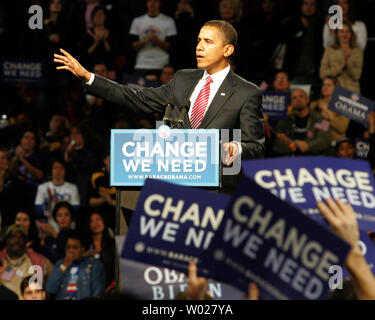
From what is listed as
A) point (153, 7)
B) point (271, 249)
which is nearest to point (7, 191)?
point (153, 7)

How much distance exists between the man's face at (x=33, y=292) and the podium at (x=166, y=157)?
164 cm

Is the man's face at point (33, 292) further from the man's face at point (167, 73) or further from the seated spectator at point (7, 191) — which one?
the man's face at point (167, 73)

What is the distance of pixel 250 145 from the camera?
4156mm

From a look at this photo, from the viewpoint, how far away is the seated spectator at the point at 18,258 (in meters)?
6.61

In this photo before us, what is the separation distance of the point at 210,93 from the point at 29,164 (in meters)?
4.42

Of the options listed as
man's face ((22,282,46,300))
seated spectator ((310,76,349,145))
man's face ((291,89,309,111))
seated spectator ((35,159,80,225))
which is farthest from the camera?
seated spectator ((310,76,349,145))

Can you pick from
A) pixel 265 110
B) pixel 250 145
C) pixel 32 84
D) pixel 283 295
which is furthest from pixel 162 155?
pixel 32 84

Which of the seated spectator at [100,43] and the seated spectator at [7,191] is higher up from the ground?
the seated spectator at [100,43]

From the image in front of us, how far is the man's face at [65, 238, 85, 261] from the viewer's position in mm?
6617

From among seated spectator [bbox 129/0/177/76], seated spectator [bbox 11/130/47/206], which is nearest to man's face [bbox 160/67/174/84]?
seated spectator [bbox 129/0/177/76]

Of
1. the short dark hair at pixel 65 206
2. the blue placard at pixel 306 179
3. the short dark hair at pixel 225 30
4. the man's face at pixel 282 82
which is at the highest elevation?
the short dark hair at pixel 225 30

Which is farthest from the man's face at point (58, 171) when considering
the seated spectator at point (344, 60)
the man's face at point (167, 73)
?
the seated spectator at point (344, 60)

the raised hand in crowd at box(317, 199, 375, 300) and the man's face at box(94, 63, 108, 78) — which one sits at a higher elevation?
the man's face at box(94, 63, 108, 78)

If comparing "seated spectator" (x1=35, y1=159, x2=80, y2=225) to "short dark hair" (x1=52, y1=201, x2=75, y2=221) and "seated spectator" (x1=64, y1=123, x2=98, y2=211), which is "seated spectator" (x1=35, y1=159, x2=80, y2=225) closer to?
"seated spectator" (x1=64, y1=123, x2=98, y2=211)
